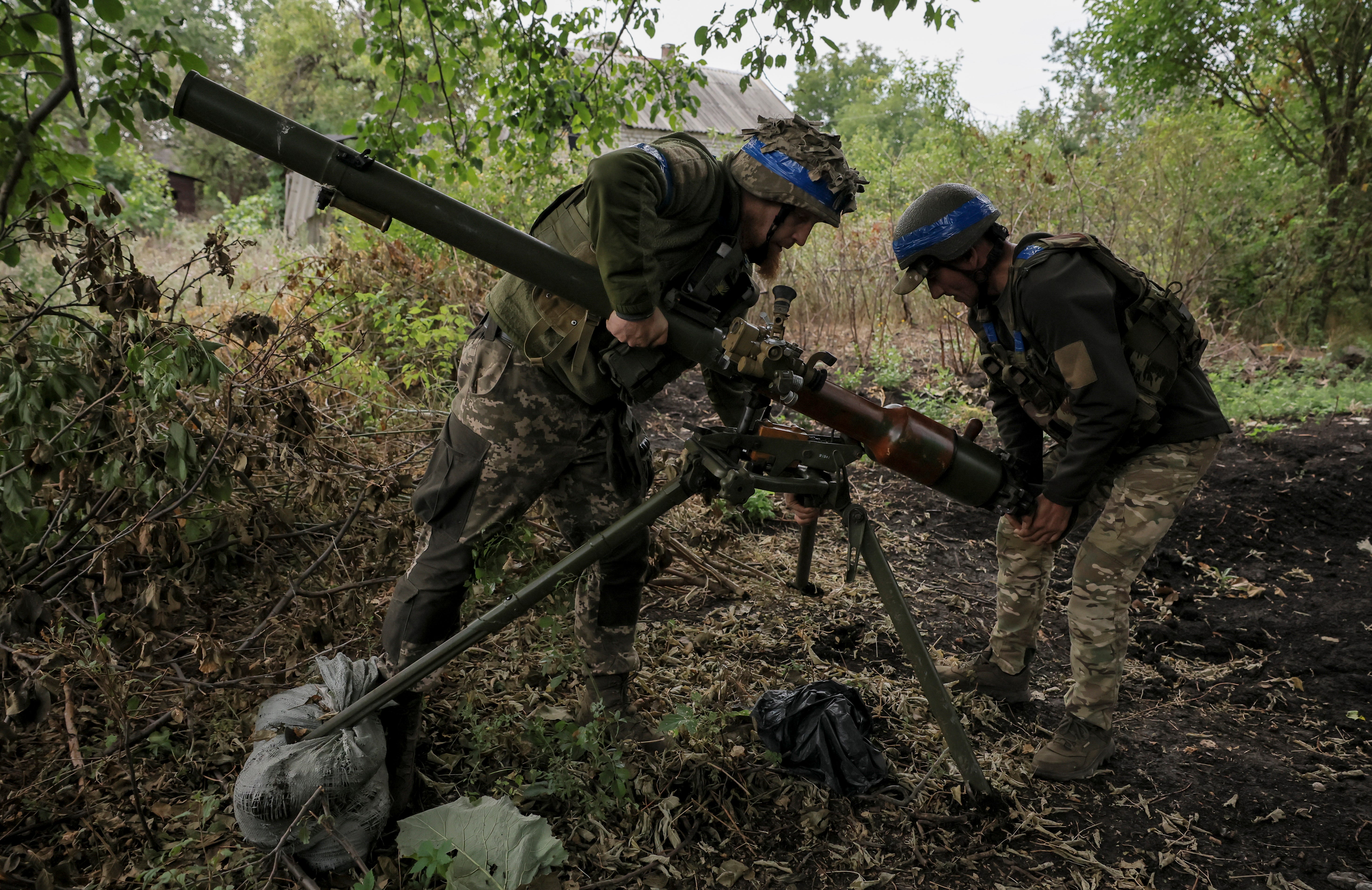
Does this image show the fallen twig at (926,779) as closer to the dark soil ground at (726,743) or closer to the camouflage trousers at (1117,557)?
the dark soil ground at (726,743)

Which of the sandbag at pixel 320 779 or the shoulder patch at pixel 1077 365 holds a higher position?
the shoulder patch at pixel 1077 365

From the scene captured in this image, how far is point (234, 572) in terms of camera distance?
3.70m

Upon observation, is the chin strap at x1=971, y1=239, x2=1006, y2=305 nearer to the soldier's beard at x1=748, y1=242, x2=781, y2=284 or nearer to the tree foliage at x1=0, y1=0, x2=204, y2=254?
the soldier's beard at x1=748, y1=242, x2=781, y2=284

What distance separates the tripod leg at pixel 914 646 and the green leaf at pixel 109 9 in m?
2.38

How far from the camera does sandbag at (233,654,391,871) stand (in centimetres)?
210

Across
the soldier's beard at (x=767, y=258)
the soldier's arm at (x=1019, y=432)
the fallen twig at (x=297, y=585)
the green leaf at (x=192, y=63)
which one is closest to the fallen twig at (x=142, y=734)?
the fallen twig at (x=297, y=585)

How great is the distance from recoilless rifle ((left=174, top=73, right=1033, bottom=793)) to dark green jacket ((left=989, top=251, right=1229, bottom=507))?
54cm

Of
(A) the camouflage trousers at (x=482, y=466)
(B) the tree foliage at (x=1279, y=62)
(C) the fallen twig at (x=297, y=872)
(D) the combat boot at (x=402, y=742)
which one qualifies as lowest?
(C) the fallen twig at (x=297, y=872)

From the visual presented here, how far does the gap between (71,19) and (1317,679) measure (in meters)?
5.25

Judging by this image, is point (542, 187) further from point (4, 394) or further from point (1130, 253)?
point (1130, 253)

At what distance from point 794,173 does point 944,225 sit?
2.53 ft

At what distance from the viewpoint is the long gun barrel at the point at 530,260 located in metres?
2.04

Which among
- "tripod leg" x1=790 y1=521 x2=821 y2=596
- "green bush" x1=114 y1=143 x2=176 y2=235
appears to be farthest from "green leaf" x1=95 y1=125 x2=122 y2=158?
"green bush" x1=114 y1=143 x2=176 y2=235

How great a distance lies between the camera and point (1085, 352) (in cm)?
259
